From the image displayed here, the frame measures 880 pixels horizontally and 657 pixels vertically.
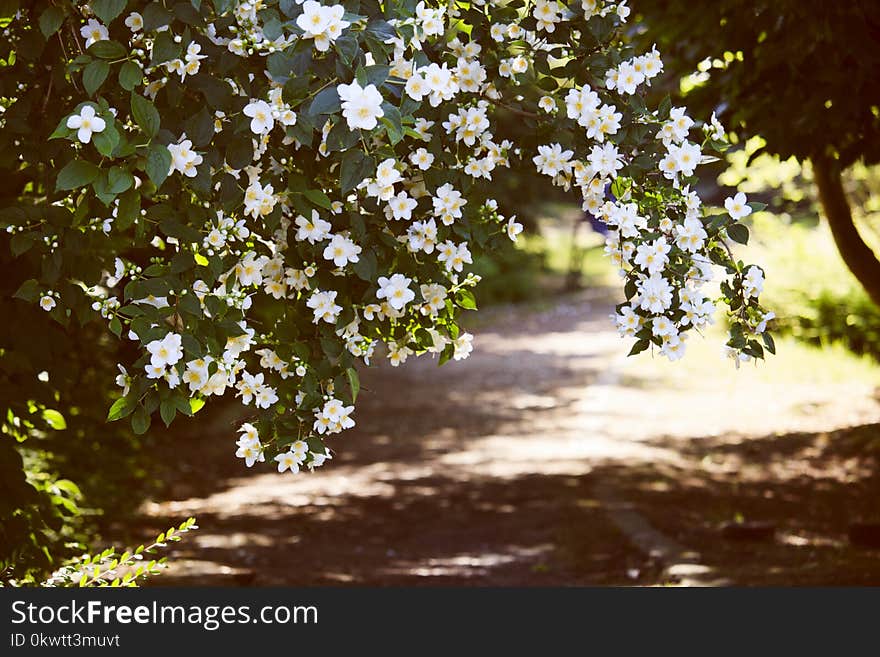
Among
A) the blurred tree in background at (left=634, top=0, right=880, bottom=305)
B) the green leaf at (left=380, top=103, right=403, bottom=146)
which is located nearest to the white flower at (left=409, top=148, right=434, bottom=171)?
the green leaf at (left=380, top=103, right=403, bottom=146)

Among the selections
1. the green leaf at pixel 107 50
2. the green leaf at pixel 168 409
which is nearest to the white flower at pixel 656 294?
the green leaf at pixel 168 409

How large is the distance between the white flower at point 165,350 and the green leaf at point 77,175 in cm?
42

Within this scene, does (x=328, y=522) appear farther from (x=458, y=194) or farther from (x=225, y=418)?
(x=458, y=194)

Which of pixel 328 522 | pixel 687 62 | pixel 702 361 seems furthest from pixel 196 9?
pixel 702 361

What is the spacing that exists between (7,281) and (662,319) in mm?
2438

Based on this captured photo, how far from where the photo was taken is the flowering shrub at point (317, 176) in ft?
8.54

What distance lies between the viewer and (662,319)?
3.09 meters

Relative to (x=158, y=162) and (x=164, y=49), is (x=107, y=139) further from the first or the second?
(x=164, y=49)

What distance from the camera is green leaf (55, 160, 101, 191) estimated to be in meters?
2.53

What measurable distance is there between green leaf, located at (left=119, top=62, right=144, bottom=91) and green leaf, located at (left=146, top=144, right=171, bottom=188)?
0.14 metres

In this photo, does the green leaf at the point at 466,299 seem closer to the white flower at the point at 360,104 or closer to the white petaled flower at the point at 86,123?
the white flower at the point at 360,104

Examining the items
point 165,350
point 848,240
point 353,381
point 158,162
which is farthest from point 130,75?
point 848,240

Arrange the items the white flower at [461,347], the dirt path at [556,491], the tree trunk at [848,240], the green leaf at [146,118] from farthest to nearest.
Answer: the dirt path at [556,491] → the tree trunk at [848,240] → the white flower at [461,347] → the green leaf at [146,118]

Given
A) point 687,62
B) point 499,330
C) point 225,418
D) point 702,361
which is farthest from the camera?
point 499,330
